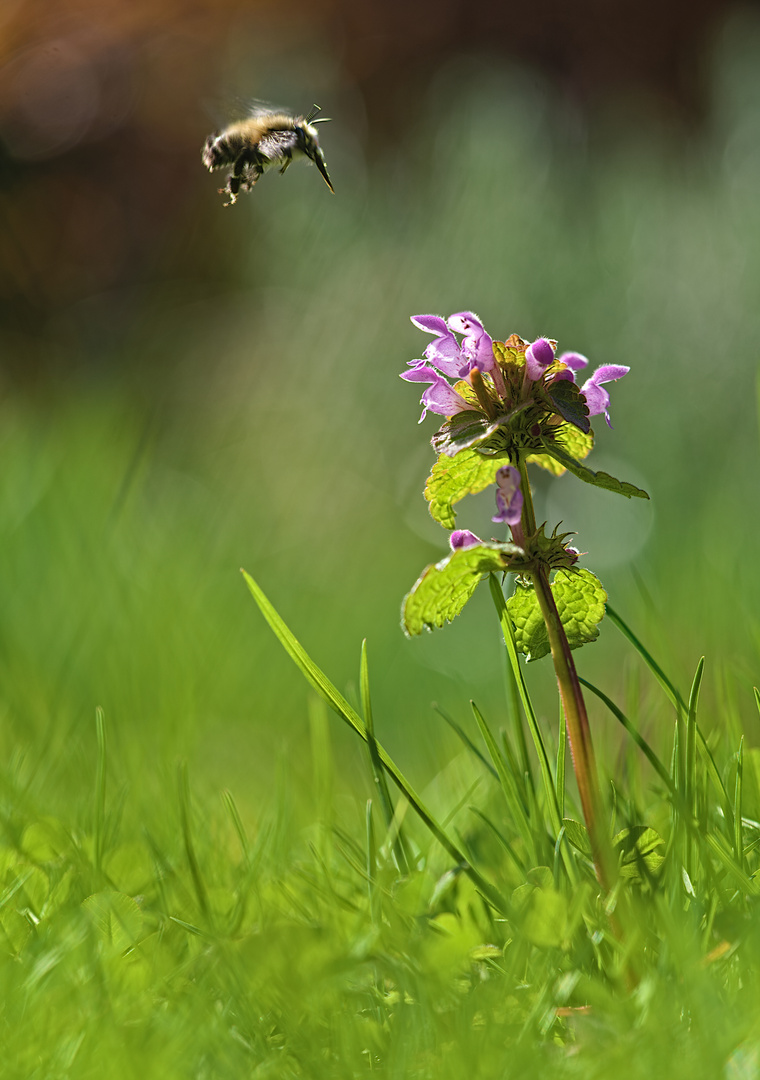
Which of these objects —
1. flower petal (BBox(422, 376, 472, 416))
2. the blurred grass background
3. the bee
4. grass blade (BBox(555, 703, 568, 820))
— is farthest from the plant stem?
the bee

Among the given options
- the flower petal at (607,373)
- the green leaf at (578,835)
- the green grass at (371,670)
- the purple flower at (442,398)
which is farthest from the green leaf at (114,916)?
the flower petal at (607,373)

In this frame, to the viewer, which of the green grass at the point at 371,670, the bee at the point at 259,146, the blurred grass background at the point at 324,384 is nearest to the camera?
the green grass at the point at 371,670

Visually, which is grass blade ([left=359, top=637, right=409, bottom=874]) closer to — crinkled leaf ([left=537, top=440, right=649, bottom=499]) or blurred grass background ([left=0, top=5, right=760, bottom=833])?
crinkled leaf ([left=537, top=440, right=649, bottom=499])

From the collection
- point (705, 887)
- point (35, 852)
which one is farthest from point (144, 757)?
point (705, 887)

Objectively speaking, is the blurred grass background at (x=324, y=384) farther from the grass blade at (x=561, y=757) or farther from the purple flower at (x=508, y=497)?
the purple flower at (x=508, y=497)

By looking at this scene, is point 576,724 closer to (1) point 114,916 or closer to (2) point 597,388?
(2) point 597,388

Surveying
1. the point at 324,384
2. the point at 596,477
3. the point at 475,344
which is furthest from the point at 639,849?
the point at 324,384

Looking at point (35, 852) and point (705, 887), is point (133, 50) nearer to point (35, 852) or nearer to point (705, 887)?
point (35, 852)
